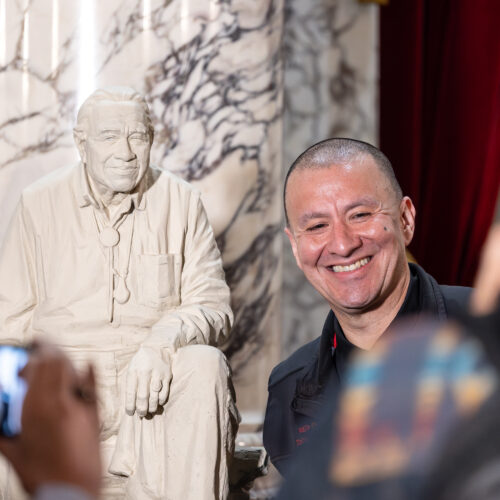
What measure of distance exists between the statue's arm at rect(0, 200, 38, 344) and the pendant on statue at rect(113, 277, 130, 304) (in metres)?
0.29

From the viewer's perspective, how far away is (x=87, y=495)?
20.9 inches

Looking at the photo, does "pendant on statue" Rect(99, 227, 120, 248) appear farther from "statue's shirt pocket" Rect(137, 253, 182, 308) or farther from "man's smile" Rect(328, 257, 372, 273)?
"man's smile" Rect(328, 257, 372, 273)

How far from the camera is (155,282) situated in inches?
113

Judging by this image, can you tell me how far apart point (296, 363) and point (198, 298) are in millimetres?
590

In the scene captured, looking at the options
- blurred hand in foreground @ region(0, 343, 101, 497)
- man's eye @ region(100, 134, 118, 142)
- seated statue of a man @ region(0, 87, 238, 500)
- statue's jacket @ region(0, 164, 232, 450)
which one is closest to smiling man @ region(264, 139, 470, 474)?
seated statue of a man @ region(0, 87, 238, 500)

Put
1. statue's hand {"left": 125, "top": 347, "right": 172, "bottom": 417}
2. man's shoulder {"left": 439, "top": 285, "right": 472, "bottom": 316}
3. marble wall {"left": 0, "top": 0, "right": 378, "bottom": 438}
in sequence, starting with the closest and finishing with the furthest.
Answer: man's shoulder {"left": 439, "top": 285, "right": 472, "bottom": 316} → statue's hand {"left": 125, "top": 347, "right": 172, "bottom": 417} → marble wall {"left": 0, "top": 0, "right": 378, "bottom": 438}

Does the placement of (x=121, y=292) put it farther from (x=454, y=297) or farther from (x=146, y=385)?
(x=454, y=297)

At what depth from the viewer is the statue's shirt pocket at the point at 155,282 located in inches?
113

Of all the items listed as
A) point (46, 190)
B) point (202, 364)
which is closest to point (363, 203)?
point (202, 364)

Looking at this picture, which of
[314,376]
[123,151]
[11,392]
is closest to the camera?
[11,392]

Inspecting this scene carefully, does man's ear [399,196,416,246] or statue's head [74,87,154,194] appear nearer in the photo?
man's ear [399,196,416,246]

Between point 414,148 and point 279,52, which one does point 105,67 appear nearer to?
point 279,52

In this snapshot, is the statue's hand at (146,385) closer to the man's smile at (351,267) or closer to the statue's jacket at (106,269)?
the statue's jacket at (106,269)

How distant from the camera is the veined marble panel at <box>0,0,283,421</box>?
367 centimetres
